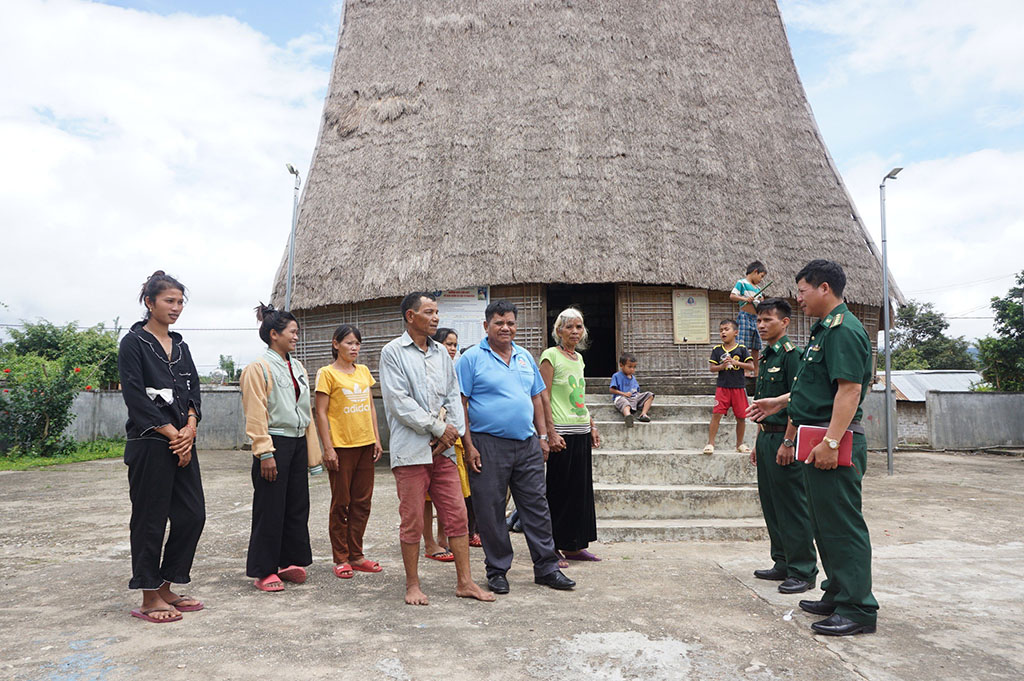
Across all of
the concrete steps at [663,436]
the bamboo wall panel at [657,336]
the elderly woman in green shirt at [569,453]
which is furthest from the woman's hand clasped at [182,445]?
the bamboo wall panel at [657,336]

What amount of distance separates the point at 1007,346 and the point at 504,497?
17582 mm

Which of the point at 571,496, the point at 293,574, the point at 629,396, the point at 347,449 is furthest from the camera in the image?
the point at 629,396

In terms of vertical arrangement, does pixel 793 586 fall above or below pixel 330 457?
below

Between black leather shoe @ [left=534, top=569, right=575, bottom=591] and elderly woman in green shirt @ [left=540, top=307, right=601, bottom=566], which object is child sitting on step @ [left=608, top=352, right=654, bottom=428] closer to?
elderly woman in green shirt @ [left=540, top=307, right=601, bottom=566]

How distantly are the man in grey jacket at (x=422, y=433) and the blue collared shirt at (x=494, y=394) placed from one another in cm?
14

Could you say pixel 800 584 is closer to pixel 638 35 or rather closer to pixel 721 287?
pixel 721 287

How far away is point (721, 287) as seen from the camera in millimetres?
10383

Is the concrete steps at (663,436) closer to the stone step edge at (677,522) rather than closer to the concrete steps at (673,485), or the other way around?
the concrete steps at (673,485)

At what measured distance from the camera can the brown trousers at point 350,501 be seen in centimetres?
463

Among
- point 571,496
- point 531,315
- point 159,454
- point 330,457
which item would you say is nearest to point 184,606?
point 159,454

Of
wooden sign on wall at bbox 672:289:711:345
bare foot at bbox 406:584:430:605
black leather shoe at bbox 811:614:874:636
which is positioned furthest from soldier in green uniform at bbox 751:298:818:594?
wooden sign on wall at bbox 672:289:711:345

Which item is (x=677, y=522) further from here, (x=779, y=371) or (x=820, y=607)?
(x=820, y=607)

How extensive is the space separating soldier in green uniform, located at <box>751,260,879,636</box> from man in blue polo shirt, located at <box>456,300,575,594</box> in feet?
4.67

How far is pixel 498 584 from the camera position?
411 centimetres
